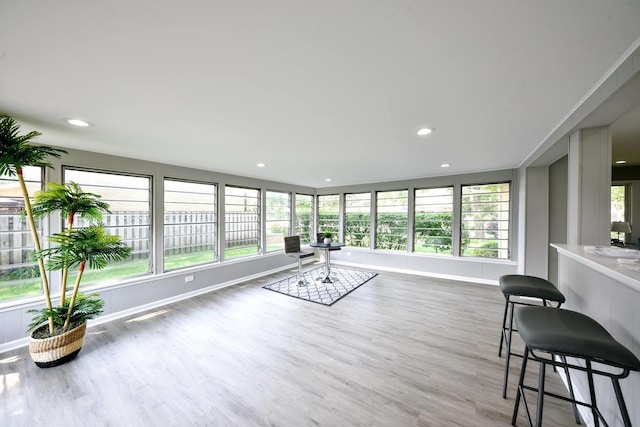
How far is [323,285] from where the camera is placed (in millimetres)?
4512

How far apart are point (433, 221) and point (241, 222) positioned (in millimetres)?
4601

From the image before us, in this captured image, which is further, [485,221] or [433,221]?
[433,221]

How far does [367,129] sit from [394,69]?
0.95 m

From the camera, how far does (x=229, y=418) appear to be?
158 cm

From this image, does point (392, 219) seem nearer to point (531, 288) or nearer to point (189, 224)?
point (531, 288)

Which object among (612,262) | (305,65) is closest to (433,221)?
(612,262)

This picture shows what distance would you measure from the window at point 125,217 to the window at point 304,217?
375cm

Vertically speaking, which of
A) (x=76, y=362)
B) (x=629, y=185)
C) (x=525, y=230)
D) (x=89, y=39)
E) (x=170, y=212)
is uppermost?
(x=89, y=39)

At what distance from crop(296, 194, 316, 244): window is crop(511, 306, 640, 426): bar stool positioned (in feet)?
18.7

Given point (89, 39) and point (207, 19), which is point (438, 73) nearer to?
point (207, 19)

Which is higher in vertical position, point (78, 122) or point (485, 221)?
point (78, 122)

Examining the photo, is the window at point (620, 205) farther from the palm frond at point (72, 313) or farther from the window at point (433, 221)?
the palm frond at point (72, 313)

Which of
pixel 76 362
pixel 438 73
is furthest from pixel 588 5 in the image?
pixel 76 362

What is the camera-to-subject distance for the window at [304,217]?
263 inches
